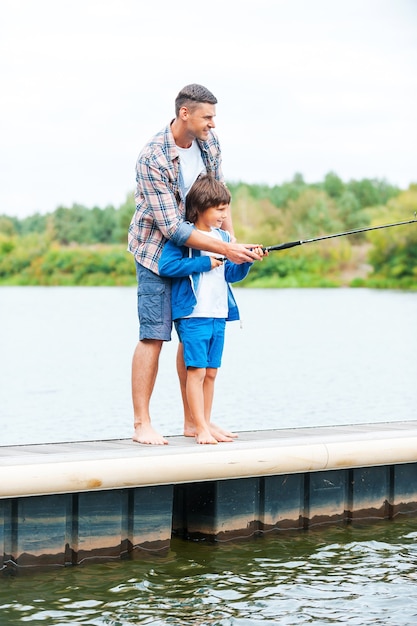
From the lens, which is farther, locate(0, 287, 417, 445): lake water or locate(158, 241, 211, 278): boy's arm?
locate(0, 287, 417, 445): lake water

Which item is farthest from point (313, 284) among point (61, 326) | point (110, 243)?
point (61, 326)

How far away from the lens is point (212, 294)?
6020 mm

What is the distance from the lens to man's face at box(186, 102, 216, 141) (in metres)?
5.86

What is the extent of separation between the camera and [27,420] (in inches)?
549

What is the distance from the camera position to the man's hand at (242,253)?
5820 mm

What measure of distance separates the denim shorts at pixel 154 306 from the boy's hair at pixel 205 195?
0.37 metres

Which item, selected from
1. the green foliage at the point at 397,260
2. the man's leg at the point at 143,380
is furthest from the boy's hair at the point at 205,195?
the green foliage at the point at 397,260

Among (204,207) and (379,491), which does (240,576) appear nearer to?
(379,491)

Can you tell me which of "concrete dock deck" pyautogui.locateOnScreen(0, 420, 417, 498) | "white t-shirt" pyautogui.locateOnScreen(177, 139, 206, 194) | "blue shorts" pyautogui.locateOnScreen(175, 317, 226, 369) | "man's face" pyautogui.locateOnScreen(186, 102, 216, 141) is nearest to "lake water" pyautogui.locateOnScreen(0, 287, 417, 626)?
"concrete dock deck" pyautogui.locateOnScreen(0, 420, 417, 498)

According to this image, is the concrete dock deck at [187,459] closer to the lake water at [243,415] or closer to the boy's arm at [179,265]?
the lake water at [243,415]

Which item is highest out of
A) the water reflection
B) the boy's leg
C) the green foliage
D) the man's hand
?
the green foliage

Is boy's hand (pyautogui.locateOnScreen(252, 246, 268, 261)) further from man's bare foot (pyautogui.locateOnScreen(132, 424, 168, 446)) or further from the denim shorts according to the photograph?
man's bare foot (pyautogui.locateOnScreen(132, 424, 168, 446))

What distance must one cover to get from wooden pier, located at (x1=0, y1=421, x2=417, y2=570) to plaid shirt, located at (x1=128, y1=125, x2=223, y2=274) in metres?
0.97

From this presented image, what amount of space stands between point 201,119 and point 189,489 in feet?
5.93
